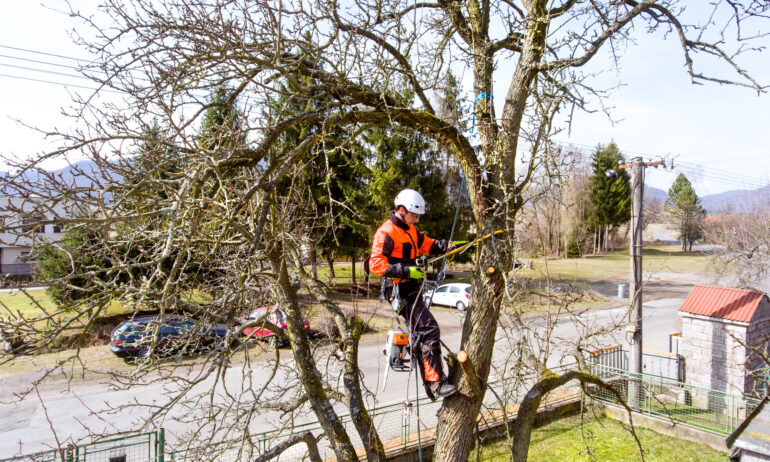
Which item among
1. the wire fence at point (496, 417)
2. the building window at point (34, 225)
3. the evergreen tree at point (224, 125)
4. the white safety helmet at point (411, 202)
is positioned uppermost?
the evergreen tree at point (224, 125)

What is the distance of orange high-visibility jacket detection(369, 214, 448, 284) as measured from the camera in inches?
172

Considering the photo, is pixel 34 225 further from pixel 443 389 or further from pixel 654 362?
pixel 654 362

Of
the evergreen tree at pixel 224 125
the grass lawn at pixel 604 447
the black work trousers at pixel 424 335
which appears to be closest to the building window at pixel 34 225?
the evergreen tree at pixel 224 125

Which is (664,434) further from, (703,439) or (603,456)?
(603,456)

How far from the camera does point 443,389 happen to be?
13.2 feet

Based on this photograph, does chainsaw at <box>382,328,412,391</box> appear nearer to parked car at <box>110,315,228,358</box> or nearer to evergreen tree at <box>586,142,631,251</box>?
parked car at <box>110,315,228,358</box>

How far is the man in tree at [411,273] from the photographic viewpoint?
14.1ft

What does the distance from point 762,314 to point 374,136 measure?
1429 centimetres

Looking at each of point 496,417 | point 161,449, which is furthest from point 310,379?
point 496,417

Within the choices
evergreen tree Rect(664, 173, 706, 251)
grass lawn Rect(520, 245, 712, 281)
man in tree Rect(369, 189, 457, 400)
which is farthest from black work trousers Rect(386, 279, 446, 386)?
evergreen tree Rect(664, 173, 706, 251)

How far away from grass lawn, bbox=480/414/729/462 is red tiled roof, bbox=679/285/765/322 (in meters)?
3.31

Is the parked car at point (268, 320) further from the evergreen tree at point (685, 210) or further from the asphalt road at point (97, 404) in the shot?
the evergreen tree at point (685, 210)

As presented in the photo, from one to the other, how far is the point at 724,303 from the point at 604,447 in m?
4.95

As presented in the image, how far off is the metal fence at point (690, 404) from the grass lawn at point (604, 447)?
0.55 m
